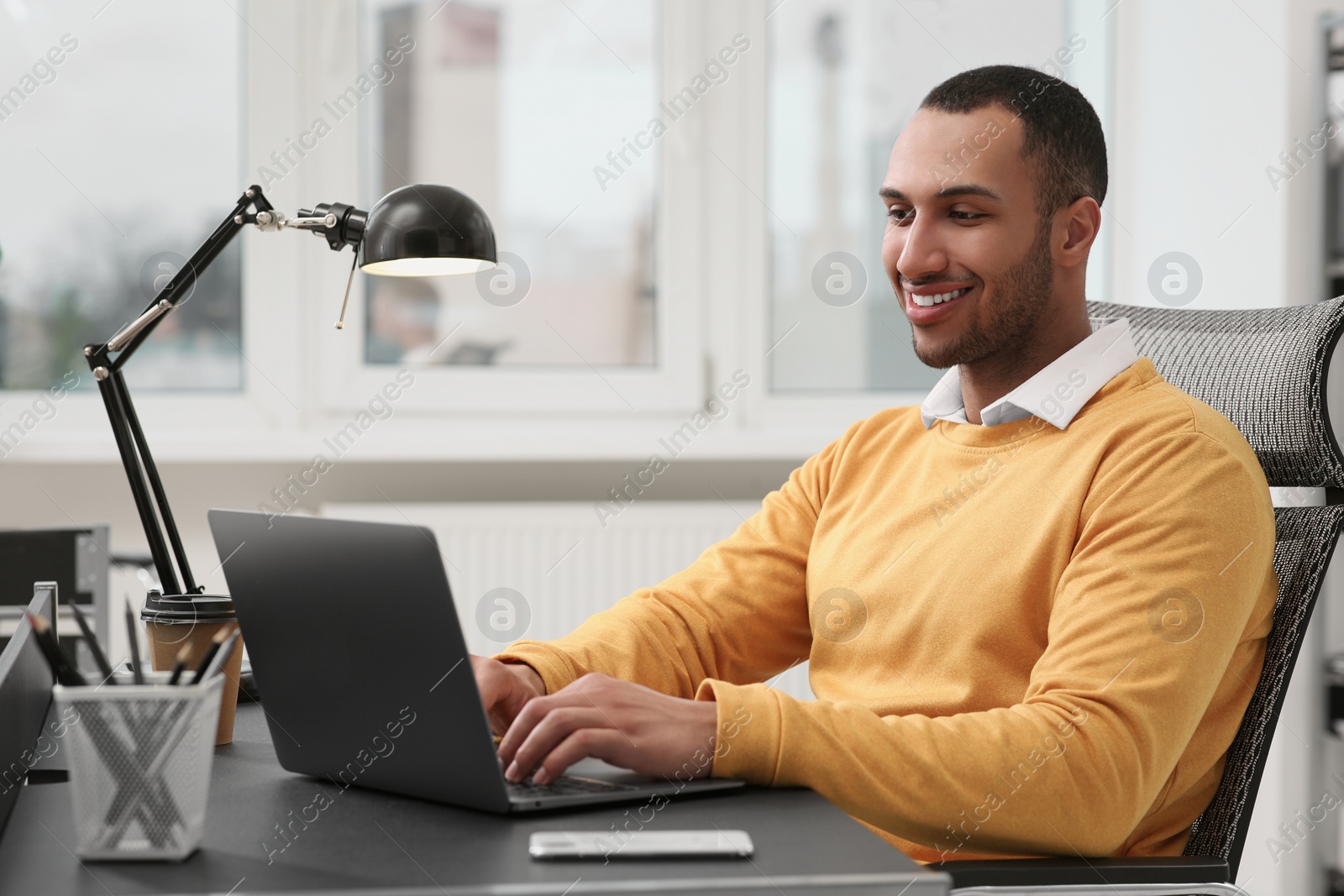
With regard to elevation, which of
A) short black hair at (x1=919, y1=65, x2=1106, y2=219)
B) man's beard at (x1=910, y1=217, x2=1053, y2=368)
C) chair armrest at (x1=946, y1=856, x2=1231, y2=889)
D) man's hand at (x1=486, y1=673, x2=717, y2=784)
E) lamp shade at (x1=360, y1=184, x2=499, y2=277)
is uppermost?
short black hair at (x1=919, y1=65, x2=1106, y2=219)

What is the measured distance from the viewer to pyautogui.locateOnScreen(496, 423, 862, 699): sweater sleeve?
1278 millimetres

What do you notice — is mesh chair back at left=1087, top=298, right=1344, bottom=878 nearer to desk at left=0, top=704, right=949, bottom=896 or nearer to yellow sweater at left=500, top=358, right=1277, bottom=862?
yellow sweater at left=500, top=358, right=1277, bottom=862

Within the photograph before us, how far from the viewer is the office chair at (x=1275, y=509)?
2.96 ft

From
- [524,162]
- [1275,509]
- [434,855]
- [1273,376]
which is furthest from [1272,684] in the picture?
[524,162]

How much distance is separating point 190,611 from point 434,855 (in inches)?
16.7

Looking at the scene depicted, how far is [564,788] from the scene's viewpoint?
0.86 meters

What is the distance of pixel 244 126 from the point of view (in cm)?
289

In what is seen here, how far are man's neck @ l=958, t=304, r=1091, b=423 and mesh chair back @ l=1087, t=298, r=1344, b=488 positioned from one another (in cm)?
13

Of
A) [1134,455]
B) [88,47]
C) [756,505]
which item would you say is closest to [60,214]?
[88,47]

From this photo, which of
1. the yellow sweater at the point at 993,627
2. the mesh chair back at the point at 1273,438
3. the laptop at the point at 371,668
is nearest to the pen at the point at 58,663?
the laptop at the point at 371,668

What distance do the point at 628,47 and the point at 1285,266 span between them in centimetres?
158

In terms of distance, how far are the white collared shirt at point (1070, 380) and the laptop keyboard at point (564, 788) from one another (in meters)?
0.62

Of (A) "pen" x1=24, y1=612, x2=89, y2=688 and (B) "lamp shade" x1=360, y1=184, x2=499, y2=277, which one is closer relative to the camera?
(A) "pen" x1=24, y1=612, x2=89, y2=688

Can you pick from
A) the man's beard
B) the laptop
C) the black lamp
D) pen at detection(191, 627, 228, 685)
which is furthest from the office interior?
pen at detection(191, 627, 228, 685)
